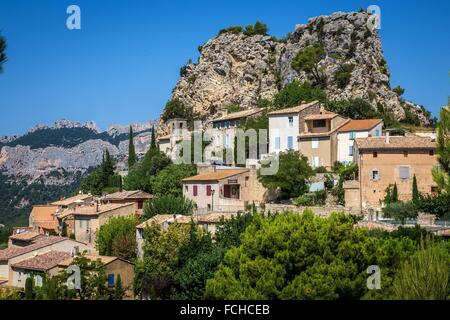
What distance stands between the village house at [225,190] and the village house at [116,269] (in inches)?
310

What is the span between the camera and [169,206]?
44062 millimetres

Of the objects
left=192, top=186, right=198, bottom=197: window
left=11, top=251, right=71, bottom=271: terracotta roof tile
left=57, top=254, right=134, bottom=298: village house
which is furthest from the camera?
left=192, top=186, right=198, bottom=197: window

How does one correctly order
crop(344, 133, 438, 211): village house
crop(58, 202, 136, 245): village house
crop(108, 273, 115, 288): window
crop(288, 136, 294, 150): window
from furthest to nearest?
crop(288, 136, 294, 150): window → crop(58, 202, 136, 245): village house → crop(344, 133, 438, 211): village house → crop(108, 273, 115, 288): window

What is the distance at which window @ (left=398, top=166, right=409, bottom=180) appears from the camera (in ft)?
132

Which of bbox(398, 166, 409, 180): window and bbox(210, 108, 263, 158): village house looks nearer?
bbox(398, 166, 409, 180): window

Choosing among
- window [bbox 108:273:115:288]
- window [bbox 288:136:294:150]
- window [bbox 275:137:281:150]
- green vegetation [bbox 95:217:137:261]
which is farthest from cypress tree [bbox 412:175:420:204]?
window [bbox 108:273:115:288]

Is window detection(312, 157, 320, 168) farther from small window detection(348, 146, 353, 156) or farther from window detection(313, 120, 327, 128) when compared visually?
window detection(313, 120, 327, 128)

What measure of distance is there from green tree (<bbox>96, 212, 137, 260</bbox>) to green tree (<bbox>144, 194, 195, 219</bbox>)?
1.58 meters

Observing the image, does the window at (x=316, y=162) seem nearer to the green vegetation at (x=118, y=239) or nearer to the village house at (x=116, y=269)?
the green vegetation at (x=118, y=239)

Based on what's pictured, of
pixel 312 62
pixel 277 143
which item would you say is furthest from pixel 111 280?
pixel 312 62

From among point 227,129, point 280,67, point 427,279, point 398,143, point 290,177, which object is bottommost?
point 427,279

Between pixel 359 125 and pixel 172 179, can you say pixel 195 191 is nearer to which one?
pixel 172 179

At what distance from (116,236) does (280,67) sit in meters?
38.9
